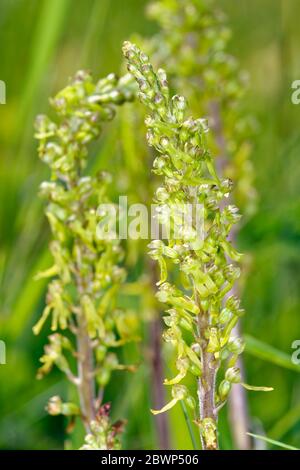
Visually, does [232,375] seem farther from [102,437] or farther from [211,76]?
[211,76]

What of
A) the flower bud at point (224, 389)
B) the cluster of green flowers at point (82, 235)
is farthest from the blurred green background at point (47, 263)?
the flower bud at point (224, 389)

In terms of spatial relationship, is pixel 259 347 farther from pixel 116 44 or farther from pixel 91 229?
pixel 116 44

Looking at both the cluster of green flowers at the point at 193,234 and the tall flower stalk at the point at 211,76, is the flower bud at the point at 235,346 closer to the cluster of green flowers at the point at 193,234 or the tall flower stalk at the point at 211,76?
the cluster of green flowers at the point at 193,234

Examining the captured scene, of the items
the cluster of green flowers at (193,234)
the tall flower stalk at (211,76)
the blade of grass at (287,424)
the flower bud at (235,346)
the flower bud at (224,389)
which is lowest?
the blade of grass at (287,424)
